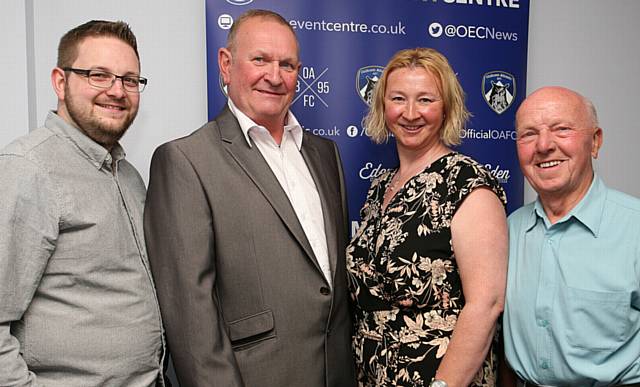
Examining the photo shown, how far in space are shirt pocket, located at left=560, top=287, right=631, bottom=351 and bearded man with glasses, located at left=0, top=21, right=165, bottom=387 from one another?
1234 mm

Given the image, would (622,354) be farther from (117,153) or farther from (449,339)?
(117,153)

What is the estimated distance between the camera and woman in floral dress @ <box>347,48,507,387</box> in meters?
1.68

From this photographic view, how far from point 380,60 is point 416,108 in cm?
71

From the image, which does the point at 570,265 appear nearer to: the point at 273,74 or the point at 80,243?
the point at 273,74

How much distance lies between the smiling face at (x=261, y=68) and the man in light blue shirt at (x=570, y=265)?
0.80 meters

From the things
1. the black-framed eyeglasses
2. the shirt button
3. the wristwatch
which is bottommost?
the wristwatch

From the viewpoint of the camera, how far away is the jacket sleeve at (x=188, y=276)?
5.30 ft

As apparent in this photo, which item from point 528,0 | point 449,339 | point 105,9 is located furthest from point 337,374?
point 528,0

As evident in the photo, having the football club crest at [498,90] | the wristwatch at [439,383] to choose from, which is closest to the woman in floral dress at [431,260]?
the wristwatch at [439,383]

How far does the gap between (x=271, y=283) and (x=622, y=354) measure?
1.06 metres

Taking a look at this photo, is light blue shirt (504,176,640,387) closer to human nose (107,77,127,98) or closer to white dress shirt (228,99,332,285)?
white dress shirt (228,99,332,285)

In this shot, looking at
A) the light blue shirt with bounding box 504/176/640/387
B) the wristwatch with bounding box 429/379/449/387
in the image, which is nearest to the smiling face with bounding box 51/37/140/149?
the wristwatch with bounding box 429/379/449/387

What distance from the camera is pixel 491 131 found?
2732 millimetres

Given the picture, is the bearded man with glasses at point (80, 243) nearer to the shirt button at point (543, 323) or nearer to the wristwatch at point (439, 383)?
the wristwatch at point (439, 383)
